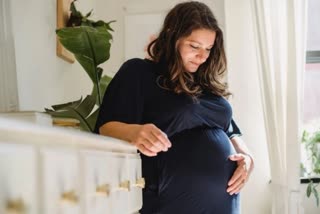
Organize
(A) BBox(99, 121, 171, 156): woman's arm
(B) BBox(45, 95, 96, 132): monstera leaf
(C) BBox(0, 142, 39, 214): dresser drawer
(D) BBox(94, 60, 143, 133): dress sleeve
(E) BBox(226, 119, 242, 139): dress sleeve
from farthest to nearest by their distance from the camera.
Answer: (B) BBox(45, 95, 96, 132): monstera leaf → (E) BBox(226, 119, 242, 139): dress sleeve → (D) BBox(94, 60, 143, 133): dress sleeve → (A) BBox(99, 121, 171, 156): woman's arm → (C) BBox(0, 142, 39, 214): dresser drawer

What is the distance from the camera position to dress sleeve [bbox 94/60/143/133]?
41.0 inches

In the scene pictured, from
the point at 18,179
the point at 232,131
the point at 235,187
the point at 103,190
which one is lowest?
the point at 235,187

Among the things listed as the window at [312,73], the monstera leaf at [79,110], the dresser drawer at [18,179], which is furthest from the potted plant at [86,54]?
the window at [312,73]

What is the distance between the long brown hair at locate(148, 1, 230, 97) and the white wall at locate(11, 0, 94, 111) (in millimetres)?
473

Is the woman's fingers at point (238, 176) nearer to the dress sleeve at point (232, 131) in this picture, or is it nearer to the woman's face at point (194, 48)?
the dress sleeve at point (232, 131)

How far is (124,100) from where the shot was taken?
1.05 m

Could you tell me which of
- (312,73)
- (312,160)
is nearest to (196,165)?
(312,160)

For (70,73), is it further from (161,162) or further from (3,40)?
(161,162)

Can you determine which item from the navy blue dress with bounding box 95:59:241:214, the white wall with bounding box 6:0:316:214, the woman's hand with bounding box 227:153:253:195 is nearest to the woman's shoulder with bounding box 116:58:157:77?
the navy blue dress with bounding box 95:59:241:214

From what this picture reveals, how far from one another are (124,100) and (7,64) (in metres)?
0.46

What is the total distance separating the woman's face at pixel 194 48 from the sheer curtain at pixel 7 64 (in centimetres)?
53

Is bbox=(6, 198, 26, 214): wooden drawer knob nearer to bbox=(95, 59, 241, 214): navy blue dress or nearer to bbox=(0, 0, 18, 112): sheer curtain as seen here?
bbox=(95, 59, 241, 214): navy blue dress

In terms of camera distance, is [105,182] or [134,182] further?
[134,182]

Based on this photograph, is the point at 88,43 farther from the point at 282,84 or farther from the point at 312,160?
the point at 312,160
